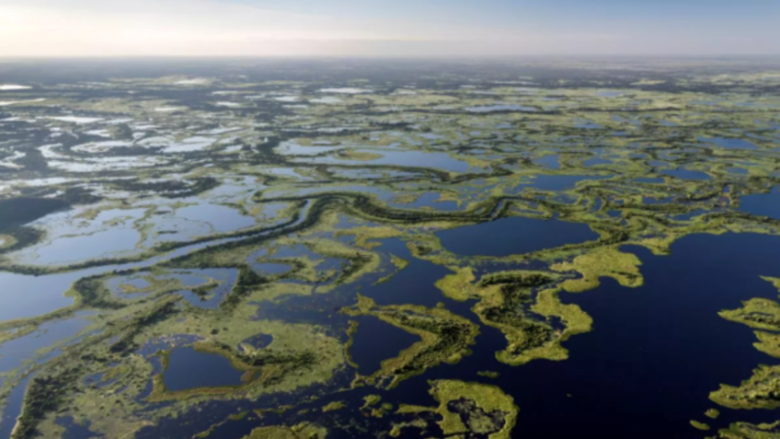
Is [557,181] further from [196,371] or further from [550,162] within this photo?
[196,371]

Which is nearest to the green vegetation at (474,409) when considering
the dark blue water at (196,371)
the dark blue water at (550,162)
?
the dark blue water at (196,371)

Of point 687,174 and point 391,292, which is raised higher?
point 687,174

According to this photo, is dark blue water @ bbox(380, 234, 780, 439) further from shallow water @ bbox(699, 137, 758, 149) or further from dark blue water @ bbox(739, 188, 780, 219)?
shallow water @ bbox(699, 137, 758, 149)

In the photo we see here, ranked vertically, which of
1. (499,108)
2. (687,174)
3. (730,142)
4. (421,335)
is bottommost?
(421,335)

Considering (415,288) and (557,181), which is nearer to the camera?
(415,288)

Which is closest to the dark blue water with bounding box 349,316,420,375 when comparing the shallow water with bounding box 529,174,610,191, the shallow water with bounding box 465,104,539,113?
the shallow water with bounding box 529,174,610,191

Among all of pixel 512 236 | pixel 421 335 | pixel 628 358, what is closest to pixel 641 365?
pixel 628 358

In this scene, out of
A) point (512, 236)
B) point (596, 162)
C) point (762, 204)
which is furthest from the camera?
point (596, 162)
